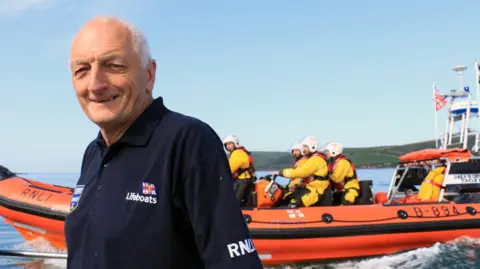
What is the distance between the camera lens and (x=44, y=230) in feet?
20.7

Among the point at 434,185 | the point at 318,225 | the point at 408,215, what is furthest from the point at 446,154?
the point at 318,225

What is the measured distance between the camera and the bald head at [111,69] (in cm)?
85

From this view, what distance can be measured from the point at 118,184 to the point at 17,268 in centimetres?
629

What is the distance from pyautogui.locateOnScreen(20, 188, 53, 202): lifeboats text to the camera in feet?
20.5

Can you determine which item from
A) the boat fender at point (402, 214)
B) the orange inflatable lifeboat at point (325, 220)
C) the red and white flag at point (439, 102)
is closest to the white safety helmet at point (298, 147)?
the orange inflatable lifeboat at point (325, 220)

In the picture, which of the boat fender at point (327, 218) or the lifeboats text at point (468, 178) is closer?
the boat fender at point (327, 218)

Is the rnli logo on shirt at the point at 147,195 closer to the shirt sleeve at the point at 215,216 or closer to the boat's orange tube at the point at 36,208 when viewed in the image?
the shirt sleeve at the point at 215,216

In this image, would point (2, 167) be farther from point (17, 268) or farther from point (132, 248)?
point (132, 248)

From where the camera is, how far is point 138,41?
0.87 metres

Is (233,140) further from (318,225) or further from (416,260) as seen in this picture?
(416,260)

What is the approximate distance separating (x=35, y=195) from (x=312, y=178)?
13.2ft

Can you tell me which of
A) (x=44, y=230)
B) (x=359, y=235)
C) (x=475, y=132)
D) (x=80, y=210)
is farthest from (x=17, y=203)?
(x=475, y=132)

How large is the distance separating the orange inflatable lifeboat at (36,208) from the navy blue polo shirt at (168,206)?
5612 mm

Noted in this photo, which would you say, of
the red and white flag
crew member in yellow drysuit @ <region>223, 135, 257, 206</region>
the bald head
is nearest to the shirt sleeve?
the bald head
